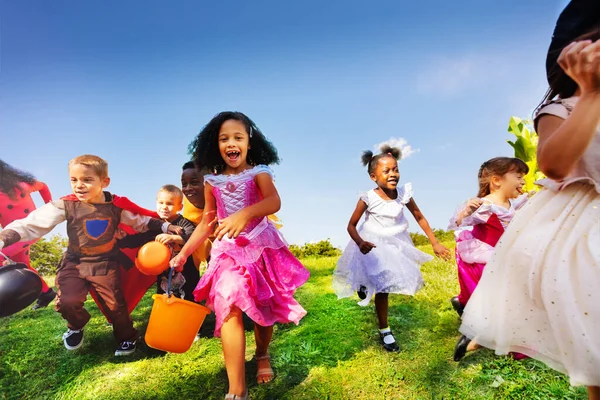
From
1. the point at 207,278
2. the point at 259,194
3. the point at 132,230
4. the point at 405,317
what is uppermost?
the point at 259,194

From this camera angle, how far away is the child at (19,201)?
285 centimetres

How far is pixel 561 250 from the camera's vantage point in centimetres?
133

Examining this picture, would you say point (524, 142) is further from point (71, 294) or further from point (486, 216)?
point (71, 294)

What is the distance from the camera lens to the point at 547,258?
1364 millimetres

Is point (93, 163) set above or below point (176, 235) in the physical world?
above

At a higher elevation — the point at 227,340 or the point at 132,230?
the point at 132,230

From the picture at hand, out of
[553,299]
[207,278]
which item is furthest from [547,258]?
[207,278]

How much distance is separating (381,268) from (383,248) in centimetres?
18

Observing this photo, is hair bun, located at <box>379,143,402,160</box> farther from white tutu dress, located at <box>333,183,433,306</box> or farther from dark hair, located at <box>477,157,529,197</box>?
dark hair, located at <box>477,157,529,197</box>

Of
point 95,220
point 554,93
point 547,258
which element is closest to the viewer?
point 547,258

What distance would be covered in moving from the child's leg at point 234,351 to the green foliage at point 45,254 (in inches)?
73.7

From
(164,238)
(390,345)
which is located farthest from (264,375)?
(164,238)

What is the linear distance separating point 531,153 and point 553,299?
5.18m

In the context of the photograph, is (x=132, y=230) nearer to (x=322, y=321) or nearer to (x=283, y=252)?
(x=283, y=252)
